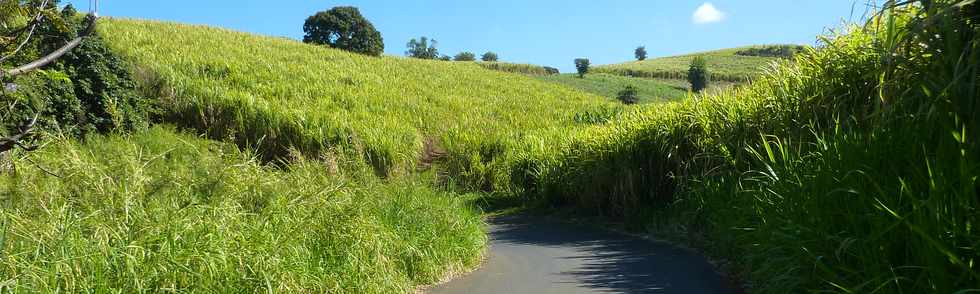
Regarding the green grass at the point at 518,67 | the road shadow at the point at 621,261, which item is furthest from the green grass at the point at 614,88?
the road shadow at the point at 621,261

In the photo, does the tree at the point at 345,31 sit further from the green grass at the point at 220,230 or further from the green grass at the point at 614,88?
the green grass at the point at 220,230

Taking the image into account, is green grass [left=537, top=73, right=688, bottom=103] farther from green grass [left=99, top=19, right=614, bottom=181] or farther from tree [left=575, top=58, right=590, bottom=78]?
green grass [left=99, top=19, right=614, bottom=181]

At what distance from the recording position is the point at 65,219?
424 centimetres

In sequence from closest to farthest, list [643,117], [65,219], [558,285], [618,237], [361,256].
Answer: [65,219], [361,256], [558,285], [618,237], [643,117]

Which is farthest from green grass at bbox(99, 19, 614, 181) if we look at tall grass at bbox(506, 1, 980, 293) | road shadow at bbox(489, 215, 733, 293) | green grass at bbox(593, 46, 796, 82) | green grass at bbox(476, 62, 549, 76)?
green grass at bbox(593, 46, 796, 82)

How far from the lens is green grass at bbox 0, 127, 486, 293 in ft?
12.6

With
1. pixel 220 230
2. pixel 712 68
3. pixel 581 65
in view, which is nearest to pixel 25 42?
pixel 220 230

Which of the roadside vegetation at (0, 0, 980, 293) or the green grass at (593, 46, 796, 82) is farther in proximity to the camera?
the green grass at (593, 46, 796, 82)

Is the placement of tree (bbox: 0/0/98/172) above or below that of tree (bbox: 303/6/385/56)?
below

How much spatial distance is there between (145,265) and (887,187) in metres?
4.13

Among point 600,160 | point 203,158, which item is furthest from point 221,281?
point 600,160

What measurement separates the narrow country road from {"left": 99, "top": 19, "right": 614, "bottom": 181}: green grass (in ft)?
16.9

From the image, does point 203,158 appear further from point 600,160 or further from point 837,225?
point 600,160

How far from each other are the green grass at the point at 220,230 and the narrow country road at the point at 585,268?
46cm
